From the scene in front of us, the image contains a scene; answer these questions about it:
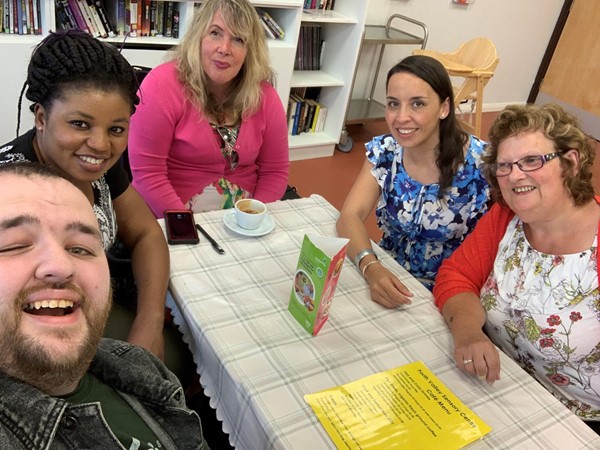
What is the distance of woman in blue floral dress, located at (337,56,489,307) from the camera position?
1559 mm

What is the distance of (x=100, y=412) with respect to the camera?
77 cm

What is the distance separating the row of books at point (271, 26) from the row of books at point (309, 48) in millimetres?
396

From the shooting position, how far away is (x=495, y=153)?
4.32 feet

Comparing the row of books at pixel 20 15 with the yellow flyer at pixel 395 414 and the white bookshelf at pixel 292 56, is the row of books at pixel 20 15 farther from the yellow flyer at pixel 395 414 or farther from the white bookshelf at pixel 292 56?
the yellow flyer at pixel 395 414

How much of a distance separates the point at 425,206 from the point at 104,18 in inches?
82.1

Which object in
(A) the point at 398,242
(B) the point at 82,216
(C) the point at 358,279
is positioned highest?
(B) the point at 82,216

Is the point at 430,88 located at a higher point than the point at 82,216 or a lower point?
higher

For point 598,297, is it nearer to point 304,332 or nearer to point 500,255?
point 500,255

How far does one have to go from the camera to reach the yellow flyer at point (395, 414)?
89cm

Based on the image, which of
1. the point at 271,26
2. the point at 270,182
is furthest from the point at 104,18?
the point at 270,182

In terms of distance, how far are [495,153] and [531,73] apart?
4.70 meters

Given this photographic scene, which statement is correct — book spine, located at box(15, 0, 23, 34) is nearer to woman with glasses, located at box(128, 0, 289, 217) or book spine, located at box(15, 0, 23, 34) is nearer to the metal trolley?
woman with glasses, located at box(128, 0, 289, 217)

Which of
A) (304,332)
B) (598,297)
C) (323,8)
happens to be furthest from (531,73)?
(304,332)

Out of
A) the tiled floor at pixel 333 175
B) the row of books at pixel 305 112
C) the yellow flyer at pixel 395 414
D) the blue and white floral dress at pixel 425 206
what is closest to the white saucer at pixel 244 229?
the blue and white floral dress at pixel 425 206
